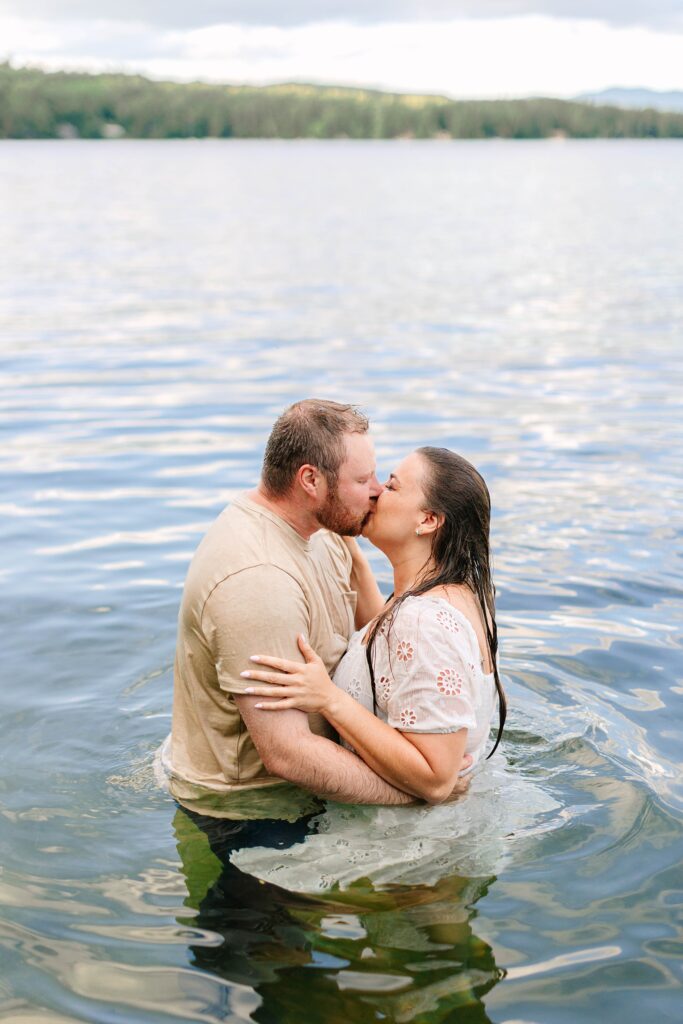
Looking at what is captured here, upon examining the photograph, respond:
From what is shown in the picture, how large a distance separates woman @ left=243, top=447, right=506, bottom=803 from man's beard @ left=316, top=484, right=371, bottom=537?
0.08 m

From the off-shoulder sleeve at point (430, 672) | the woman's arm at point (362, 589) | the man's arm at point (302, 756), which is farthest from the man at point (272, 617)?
the woman's arm at point (362, 589)

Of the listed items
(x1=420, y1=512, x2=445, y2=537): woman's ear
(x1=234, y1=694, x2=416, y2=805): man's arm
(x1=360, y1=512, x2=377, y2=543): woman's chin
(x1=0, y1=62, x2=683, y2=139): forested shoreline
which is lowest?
(x1=234, y1=694, x2=416, y2=805): man's arm

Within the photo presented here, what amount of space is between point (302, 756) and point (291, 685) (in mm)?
314

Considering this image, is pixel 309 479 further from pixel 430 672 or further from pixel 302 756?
pixel 302 756

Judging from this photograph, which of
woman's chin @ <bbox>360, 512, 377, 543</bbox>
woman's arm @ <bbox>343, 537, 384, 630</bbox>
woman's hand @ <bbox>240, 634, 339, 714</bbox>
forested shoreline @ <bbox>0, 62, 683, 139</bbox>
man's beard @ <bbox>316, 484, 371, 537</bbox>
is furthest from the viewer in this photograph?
forested shoreline @ <bbox>0, 62, 683, 139</bbox>

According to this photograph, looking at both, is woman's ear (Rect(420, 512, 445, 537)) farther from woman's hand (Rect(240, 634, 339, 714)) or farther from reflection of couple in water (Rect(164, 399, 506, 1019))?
woman's hand (Rect(240, 634, 339, 714))

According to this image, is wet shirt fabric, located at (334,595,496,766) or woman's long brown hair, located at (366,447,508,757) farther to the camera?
woman's long brown hair, located at (366,447,508,757)

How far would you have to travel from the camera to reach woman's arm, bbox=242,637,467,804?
16.1 ft

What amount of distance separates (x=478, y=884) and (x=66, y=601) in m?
4.86

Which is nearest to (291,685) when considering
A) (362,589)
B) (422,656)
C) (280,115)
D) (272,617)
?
(272,617)

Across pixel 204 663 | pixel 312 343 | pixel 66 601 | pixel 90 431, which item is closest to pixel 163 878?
pixel 204 663

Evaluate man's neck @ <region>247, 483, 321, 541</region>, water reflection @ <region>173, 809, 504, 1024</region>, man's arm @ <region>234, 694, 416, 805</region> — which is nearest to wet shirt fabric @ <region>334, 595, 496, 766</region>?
man's arm @ <region>234, 694, 416, 805</region>

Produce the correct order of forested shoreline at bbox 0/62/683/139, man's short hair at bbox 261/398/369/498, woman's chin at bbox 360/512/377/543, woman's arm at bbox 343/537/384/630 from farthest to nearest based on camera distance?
forested shoreline at bbox 0/62/683/139, woman's arm at bbox 343/537/384/630, woman's chin at bbox 360/512/377/543, man's short hair at bbox 261/398/369/498

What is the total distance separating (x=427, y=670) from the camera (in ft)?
16.5
